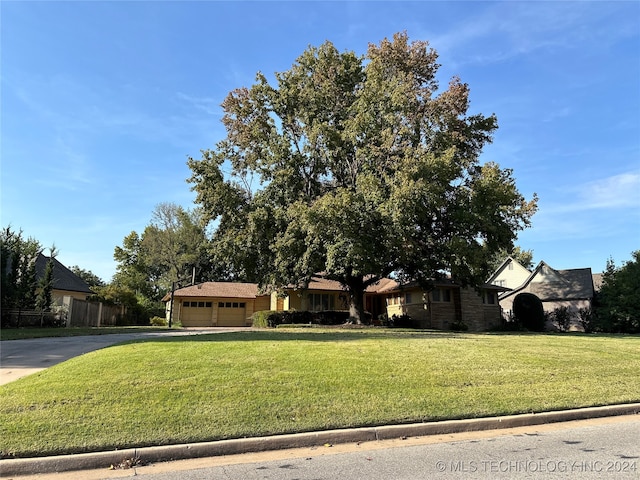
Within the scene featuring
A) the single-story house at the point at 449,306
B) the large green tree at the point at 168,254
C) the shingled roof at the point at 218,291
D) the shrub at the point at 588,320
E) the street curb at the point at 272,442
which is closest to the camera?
the street curb at the point at 272,442

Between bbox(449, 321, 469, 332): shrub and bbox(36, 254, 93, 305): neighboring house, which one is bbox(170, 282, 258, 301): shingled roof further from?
bbox(449, 321, 469, 332): shrub

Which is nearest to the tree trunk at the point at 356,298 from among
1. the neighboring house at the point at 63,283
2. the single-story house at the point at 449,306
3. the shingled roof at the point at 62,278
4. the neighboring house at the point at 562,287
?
the single-story house at the point at 449,306

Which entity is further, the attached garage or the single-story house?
the attached garage

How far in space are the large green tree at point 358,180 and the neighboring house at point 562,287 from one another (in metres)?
17.0

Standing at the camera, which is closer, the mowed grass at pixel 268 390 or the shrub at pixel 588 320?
the mowed grass at pixel 268 390

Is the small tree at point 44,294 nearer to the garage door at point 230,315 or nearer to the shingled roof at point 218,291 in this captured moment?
the shingled roof at point 218,291

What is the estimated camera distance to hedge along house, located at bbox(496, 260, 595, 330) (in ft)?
117

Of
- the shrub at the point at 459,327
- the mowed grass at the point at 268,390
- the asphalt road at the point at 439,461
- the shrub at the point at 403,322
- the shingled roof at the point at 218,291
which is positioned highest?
the shingled roof at the point at 218,291

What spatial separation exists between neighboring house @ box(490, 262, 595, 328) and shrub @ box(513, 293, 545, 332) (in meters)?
4.89

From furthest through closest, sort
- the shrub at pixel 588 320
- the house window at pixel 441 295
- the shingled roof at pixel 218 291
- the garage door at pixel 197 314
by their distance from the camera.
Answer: the garage door at pixel 197 314 < the shingled roof at pixel 218 291 < the shrub at pixel 588 320 < the house window at pixel 441 295

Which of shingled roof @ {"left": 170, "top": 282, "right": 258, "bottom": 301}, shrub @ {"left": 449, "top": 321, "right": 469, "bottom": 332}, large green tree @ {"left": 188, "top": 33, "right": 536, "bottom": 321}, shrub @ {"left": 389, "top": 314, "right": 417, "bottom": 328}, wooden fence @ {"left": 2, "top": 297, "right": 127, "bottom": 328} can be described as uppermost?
large green tree @ {"left": 188, "top": 33, "right": 536, "bottom": 321}

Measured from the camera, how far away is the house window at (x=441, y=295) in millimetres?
30016

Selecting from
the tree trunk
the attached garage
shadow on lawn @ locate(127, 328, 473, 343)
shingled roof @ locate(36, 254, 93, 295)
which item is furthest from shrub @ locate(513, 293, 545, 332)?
shingled roof @ locate(36, 254, 93, 295)

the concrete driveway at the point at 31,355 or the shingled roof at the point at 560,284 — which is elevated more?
the shingled roof at the point at 560,284
